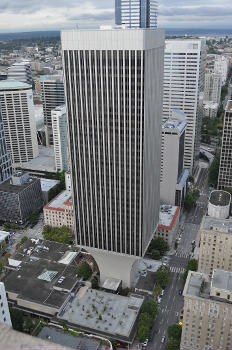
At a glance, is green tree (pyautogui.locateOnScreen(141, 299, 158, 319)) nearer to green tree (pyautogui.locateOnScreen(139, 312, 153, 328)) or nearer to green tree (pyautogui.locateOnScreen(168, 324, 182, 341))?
green tree (pyautogui.locateOnScreen(139, 312, 153, 328))

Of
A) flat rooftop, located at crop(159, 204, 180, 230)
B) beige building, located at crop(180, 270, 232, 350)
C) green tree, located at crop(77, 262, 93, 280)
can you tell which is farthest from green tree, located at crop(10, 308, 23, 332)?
flat rooftop, located at crop(159, 204, 180, 230)

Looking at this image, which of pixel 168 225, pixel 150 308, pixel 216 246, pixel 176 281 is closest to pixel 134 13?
pixel 168 225

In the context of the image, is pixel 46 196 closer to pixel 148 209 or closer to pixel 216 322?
pixel 148 209

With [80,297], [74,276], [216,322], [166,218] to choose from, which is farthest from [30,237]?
[216,322]

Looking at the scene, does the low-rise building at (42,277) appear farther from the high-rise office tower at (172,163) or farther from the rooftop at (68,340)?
the high-rise office tower at (172,163)

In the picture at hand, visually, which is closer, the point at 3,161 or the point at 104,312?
the point at 104,312

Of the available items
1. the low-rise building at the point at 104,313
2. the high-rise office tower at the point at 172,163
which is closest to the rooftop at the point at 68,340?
the low-rise building at the point at 104,313

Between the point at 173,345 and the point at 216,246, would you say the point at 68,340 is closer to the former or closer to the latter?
the point at 173,345

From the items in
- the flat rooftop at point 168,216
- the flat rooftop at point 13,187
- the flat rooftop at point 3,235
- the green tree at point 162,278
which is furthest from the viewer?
the flat rooftop at point 13,187
